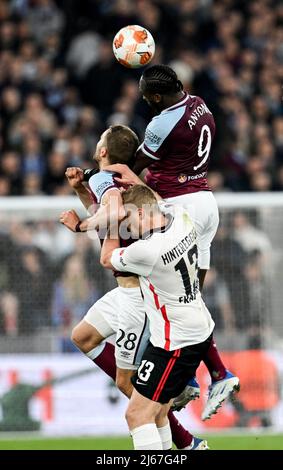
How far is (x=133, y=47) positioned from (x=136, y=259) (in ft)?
6.17

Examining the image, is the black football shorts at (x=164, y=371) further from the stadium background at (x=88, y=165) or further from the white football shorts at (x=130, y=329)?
the stadium background at (x=88, y=165)

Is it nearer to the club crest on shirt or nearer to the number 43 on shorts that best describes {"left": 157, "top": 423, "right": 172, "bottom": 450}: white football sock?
the number 43 on shorts

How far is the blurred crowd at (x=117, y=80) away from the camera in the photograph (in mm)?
15914

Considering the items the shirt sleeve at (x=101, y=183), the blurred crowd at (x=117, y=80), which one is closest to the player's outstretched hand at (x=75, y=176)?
the shirt sleeve at (x=101, y=183)

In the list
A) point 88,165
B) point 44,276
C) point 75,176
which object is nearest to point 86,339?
point 75,176

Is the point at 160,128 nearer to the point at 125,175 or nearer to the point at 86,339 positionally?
the point at 125,175

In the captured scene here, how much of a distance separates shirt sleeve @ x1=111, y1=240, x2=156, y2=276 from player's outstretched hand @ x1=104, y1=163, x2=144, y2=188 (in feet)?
2.45

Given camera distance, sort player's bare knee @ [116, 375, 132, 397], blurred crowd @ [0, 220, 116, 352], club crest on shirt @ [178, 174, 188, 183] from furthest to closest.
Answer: blurred crowd @ [0, 220, 116, 352], club crest on shirt @ [178, 174, 188, 183], player's bare knee @ [116, 375, 132, 397]

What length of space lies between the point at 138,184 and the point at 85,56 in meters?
9.54

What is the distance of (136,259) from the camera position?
8.01 m

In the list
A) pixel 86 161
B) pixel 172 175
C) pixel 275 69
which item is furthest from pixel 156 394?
pixel 275 69

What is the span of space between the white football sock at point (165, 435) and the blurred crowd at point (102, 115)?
471cm

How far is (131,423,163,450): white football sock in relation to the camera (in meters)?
8.07

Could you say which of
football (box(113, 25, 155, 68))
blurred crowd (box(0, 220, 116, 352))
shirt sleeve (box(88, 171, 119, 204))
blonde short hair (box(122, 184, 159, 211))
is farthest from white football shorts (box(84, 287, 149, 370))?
blurred crowd (box(0, 220, 116, 352))
